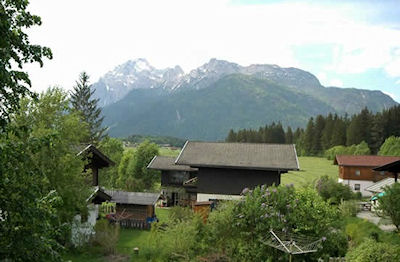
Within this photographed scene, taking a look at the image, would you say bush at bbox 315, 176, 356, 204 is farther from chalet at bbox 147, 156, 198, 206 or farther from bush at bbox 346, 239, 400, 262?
bush at bbox 346, 239, 400, 262

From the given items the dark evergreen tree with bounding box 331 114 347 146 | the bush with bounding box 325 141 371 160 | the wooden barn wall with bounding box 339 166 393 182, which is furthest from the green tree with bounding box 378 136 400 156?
the wooden barn wall with bounding box 339 166 393 182

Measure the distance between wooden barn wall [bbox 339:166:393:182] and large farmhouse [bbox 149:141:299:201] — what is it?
23.3m

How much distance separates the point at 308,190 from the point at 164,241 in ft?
22.2

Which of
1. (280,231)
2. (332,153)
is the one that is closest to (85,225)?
(280,231)

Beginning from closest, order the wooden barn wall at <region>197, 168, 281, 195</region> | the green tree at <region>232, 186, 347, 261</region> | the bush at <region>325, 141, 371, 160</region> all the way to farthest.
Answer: the green tree at <region>232, 186, 347, 261</region> < the wooden barn wall at <region>197, 168, 281, 195</region> < the bush at <region>325, 141, 371, 160</region>

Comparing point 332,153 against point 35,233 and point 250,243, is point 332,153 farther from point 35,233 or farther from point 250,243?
point 35,233

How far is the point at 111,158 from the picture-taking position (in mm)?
49469

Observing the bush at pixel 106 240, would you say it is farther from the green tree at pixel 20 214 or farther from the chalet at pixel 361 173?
the chalet at pixel 361 173

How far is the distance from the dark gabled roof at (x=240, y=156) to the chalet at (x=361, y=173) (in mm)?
23283

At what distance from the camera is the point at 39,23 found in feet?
20.1

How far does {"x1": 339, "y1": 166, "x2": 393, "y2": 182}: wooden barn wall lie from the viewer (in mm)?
48912

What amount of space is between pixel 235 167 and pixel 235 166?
0.08 m

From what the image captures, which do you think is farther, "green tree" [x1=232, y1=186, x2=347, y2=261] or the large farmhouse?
the large farmhouse

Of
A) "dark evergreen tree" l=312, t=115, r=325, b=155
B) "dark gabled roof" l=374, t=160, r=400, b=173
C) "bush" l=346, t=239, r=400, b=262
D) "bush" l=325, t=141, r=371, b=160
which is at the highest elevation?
"dark evergreen tree" l=312, t=115, r=325, b=155
